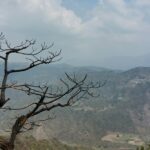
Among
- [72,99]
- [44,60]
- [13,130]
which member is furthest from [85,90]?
[13,130]

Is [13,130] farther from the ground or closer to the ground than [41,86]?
closer to the ground

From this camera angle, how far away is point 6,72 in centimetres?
1428

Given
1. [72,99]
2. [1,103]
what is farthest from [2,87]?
[72,99]

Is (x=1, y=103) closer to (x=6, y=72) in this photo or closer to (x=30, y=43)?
(x=6, y=72)

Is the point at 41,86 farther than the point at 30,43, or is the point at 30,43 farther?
the point at 41,86

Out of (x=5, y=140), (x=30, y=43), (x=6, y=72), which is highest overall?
(x=30, y=43)

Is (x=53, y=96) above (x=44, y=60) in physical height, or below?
below

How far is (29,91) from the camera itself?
46.7ft

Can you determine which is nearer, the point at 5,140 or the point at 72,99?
the point at 5,140

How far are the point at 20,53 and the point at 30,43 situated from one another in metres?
0.47

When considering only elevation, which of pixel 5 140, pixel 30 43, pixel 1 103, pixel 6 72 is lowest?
pixel 5 140

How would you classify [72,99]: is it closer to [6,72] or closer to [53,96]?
[53,96]

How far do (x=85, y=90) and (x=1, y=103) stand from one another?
2594mm

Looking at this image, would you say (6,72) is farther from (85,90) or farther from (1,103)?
(85,90)
